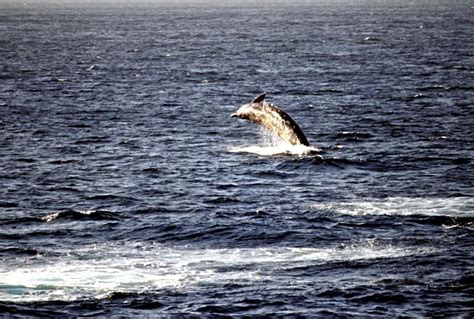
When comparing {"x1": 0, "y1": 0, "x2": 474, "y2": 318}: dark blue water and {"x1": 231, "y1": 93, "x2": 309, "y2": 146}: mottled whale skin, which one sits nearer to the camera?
{"x1": 0, "y1": 0, "x2": 474, "y2": 318}: dark blue water

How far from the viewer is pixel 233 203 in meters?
46.8

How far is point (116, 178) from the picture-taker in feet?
174

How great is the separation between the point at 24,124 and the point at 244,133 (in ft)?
51.1

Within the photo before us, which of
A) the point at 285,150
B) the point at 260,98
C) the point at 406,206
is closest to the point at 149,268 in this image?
the point at 406,206

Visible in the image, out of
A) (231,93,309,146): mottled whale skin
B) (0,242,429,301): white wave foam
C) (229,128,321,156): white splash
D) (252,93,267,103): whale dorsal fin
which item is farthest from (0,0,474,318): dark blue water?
(252,93,267,103): whale dorsal fin

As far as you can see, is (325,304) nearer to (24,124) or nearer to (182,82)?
(24,124)

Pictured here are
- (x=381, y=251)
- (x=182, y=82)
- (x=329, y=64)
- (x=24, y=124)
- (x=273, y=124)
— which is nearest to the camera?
(x=381, y=251)

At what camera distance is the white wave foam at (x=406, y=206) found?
1715 inches

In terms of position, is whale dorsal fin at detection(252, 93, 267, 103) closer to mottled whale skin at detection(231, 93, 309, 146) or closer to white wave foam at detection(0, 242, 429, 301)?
mottled whale skin at detection(231, 93, 309, 146)

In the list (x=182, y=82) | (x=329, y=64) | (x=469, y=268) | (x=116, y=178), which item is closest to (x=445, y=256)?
(x=469, y=268)

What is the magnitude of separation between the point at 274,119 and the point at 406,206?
13.2 metres

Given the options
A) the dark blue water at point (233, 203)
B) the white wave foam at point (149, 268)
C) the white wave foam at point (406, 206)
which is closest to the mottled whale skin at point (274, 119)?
the dark blue water at point (233, 203)

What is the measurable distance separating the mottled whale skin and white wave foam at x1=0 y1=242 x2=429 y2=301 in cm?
1750

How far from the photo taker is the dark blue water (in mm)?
33562
